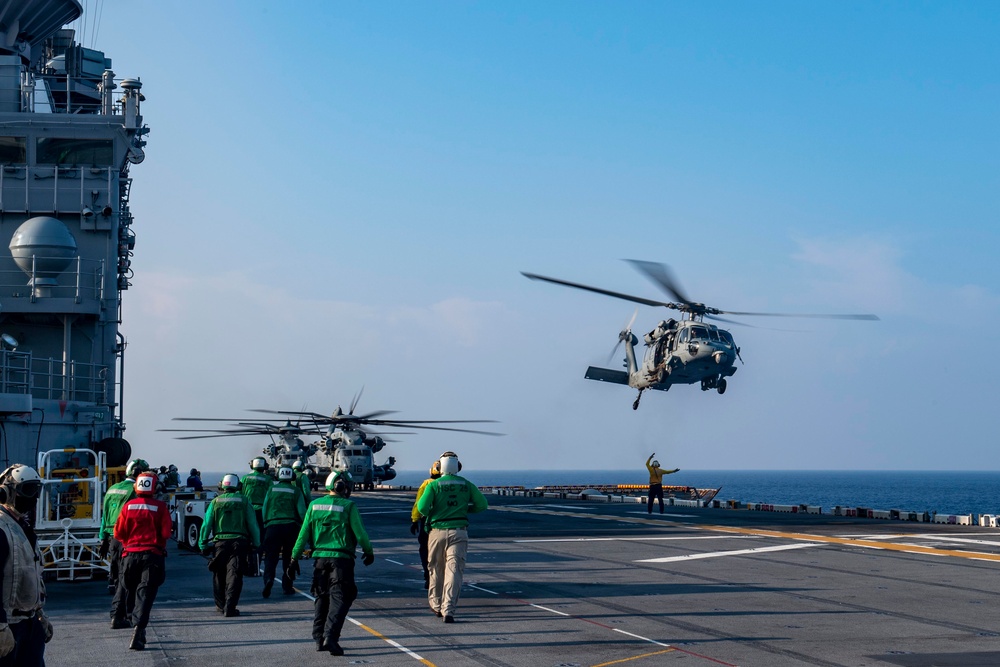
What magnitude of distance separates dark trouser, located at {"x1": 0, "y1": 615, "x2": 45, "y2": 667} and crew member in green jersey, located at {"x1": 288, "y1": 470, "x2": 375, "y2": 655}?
399 centimetres

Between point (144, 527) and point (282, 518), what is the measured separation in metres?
3.17

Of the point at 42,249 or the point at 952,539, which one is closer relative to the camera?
the point at 952,539

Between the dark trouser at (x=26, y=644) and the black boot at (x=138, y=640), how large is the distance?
14.0ft

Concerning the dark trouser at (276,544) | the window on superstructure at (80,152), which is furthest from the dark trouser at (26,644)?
the window on superstructure at (80,152)

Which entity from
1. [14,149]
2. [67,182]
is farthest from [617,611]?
[14,149]

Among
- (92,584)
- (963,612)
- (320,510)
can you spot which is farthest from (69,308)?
(963,612)

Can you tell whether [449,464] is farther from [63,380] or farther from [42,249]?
[42,249]

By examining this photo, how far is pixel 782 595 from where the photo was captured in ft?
47.5

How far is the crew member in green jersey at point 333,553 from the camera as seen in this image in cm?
1033

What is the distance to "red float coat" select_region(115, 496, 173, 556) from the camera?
11.6 metres

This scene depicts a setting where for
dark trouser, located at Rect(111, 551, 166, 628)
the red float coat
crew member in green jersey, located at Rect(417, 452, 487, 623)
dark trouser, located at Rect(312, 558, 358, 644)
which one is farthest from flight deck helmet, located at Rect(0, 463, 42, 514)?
crew member in green jersey, located at Rect(417, 452, 487, 623)

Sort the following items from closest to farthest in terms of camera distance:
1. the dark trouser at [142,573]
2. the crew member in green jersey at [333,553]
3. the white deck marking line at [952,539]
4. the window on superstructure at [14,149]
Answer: the crew member in green jersey at [333,553], the dark trouser at [142,573], the white deck marking line at [952,539], the window on superstructure at [14,149]

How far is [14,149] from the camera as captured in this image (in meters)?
28.2

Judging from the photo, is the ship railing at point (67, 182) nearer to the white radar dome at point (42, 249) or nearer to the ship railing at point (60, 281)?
the ship railing at point (60, 281)
